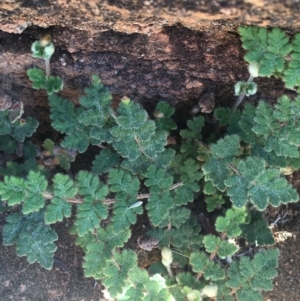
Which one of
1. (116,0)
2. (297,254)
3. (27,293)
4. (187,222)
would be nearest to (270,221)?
(297,254)

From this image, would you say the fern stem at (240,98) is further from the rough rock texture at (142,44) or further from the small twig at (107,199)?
the small twig at (107,199)

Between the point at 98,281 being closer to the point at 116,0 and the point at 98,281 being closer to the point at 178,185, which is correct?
the point at 178,185

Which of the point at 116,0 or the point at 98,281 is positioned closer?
the point at 116,0

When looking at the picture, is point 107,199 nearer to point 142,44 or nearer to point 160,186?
point 160,186

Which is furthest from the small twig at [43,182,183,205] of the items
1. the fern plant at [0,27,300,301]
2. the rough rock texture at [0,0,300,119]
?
the rough rock texture at [0,0,300,119]

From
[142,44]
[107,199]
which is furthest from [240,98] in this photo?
[107,199]

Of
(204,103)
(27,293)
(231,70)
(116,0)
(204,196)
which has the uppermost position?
(116,0)

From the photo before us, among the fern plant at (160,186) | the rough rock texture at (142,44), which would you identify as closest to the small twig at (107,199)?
the fern plant at (160,186)
